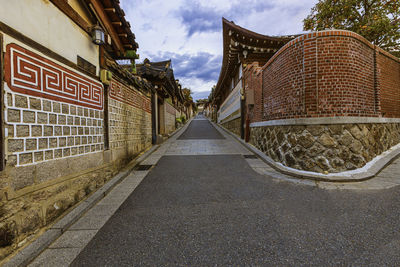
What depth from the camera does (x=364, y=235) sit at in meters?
2.21

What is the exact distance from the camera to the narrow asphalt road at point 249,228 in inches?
74.2

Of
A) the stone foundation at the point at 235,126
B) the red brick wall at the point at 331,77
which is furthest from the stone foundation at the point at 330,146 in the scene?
the stone foundation at the point at 235,126

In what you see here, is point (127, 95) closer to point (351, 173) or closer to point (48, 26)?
point (48, 26)

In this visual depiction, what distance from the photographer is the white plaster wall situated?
2.13 metres

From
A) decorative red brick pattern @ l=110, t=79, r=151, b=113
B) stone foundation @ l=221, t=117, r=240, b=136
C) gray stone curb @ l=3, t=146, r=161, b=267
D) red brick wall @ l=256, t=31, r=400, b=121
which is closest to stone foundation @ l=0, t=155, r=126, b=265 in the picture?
gray stone curb @ l=3, t=146, r=161, b=267

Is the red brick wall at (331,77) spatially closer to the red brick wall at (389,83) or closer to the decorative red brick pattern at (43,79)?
the red brick wall at (389,83)

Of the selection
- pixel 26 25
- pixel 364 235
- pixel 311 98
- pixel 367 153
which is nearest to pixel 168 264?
pixel 364 235

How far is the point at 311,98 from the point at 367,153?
94.1 inches

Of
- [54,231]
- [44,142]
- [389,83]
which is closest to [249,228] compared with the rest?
[54,231]

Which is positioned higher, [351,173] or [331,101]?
[331,101]

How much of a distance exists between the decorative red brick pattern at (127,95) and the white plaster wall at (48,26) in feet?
3.50

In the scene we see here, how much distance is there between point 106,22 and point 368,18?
1222 centimetres

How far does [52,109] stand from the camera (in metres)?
2.70

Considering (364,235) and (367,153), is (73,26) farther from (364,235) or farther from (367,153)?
(367,153)
